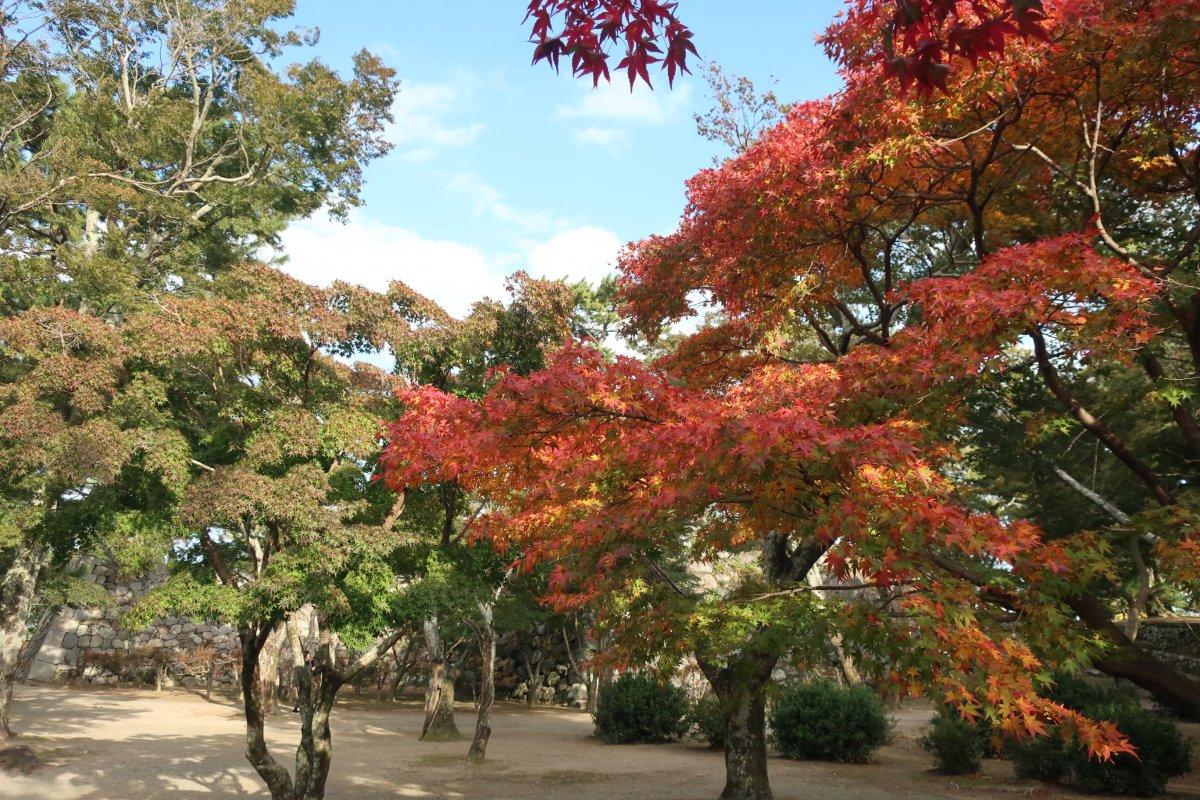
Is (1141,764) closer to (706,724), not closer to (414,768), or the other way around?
(706,724)

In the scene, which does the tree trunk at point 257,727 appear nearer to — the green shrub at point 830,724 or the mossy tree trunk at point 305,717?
the mossy tree trunk at point 305,717

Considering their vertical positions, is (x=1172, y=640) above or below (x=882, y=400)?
below

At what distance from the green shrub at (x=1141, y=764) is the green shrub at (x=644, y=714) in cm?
730

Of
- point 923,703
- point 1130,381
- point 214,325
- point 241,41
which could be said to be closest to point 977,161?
point 1130,381

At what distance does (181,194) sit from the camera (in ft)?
52.7

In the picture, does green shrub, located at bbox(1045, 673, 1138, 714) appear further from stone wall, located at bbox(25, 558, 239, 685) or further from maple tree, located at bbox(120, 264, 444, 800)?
stone wall, located at bbox(25, 558, 239, 685)

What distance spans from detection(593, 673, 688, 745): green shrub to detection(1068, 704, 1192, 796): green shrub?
730 centimetres

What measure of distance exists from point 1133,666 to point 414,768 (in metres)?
9.95

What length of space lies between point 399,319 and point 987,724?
10363 mm

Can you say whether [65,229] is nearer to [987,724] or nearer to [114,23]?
[114,23]

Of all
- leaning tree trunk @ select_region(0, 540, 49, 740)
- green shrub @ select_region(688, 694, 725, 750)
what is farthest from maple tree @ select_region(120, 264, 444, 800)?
green shrub @ select_region(688, 694, 725, 750)

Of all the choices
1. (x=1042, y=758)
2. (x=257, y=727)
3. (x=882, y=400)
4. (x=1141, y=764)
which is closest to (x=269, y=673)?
(x=257, y=727)

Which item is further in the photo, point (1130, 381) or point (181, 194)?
point (181, 194)

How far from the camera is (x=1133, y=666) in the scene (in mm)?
4719
